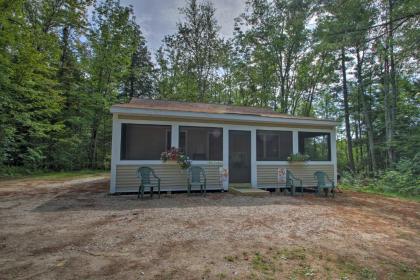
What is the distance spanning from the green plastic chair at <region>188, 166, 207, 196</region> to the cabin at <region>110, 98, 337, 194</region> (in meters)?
0.17

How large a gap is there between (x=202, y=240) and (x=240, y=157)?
462 centimetres

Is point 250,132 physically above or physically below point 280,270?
above

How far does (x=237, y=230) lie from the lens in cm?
362

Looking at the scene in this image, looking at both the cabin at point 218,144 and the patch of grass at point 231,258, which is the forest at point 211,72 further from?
the patch of grass at point 231,258

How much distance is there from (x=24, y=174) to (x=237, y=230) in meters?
11.2

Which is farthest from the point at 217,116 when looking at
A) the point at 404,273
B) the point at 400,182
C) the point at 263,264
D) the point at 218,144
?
the point at 400,182

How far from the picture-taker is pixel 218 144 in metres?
7.24

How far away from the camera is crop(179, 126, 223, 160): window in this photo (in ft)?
22.7

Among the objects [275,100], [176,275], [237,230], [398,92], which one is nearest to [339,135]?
[275,100]

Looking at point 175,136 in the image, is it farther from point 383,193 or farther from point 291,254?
point 383,193

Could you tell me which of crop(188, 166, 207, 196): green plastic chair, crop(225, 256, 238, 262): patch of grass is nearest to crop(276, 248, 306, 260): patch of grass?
crop(225, 256, 238, 262): patch of grass

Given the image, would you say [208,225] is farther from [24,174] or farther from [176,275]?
[24,174]

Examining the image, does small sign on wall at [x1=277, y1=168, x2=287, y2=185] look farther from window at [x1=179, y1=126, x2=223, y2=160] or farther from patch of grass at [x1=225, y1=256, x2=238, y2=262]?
patch of grass at [x1=225, y1=256, x2=238, y2=262]

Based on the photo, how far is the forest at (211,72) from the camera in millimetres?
5774
